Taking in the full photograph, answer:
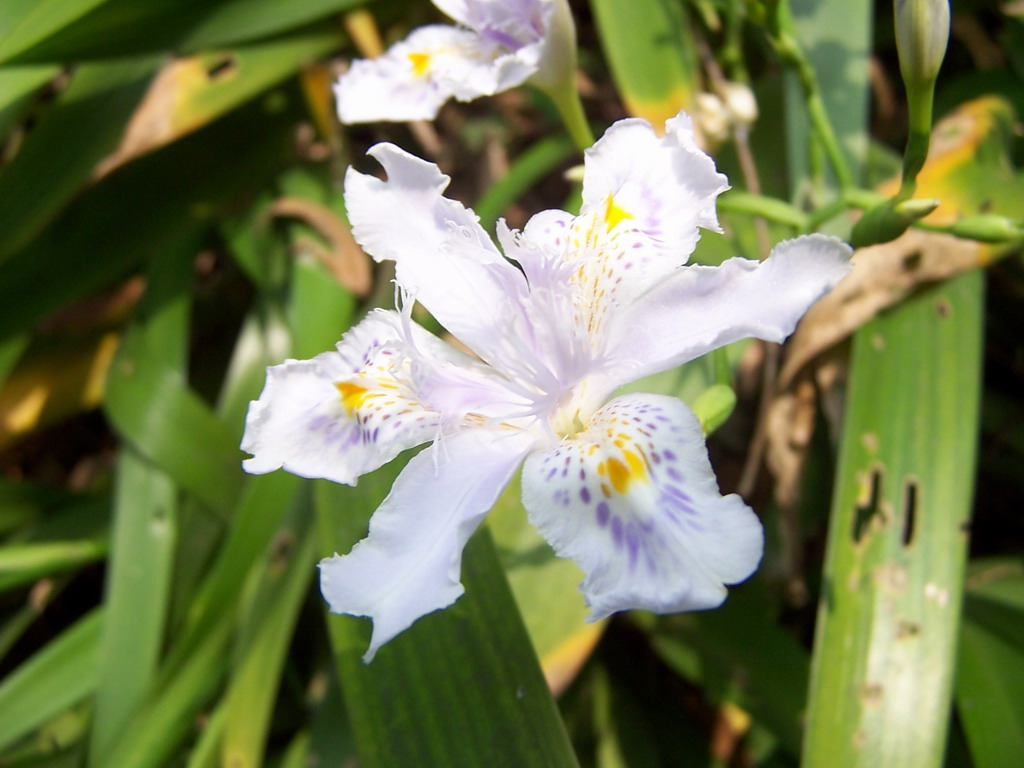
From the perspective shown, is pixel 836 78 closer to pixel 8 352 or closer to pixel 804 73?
pixel 804 73

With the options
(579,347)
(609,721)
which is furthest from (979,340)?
(609,721)

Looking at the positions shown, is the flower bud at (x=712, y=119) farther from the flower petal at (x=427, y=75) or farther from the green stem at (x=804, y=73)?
the flower petal at (x=427, y=75)

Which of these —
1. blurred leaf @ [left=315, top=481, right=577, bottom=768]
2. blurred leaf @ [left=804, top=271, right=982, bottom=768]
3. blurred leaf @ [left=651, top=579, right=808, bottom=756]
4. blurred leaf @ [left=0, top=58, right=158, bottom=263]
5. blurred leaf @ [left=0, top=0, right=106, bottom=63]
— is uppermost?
blurred leaf @ [left=0, top=0, right=106, bottom=63]

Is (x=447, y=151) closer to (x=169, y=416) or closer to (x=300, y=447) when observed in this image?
(x=169, y=416)

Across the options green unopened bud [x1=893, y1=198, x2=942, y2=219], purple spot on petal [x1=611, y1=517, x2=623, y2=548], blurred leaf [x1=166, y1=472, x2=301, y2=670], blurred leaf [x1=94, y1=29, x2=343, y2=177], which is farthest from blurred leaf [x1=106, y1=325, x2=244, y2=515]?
green unopened bud [x1=893, y1=198, x2=942, y2=219]

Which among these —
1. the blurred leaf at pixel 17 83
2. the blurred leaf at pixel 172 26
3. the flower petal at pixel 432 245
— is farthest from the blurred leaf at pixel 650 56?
the blurred leaf at pixel 17 83

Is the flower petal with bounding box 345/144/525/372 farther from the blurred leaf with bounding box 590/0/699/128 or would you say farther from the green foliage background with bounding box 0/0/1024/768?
the blurred leaf with bounding box 590/0/699/128
